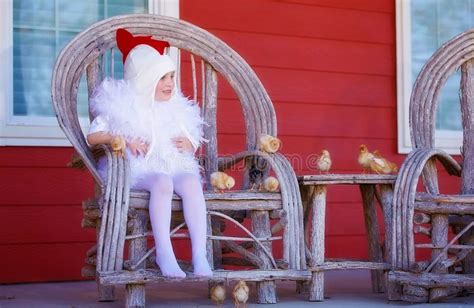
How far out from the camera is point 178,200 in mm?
3350

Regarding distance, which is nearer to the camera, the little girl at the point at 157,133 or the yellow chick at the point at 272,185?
the little girl at the point at 157,133

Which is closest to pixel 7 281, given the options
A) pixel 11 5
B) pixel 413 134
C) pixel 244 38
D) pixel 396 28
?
pixel 11 5

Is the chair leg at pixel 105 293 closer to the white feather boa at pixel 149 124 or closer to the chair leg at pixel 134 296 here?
the chair leg at pixel 134 296

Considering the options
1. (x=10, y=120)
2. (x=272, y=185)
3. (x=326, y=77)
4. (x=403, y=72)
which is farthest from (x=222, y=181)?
(x=403, y=72)

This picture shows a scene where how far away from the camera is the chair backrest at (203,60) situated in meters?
3.73

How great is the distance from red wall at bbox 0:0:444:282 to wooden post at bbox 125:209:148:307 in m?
1.13

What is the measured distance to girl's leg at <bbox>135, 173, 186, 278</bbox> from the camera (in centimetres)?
323

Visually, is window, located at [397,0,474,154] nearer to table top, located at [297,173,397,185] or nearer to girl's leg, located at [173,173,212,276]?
table top, located at [297,173,397,185]

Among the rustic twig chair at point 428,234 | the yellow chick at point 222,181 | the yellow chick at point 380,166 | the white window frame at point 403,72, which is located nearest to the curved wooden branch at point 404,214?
the rustic twig chair at point 428,234

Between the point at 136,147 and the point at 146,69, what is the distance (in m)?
0.31

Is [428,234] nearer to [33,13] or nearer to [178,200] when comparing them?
[178,200]

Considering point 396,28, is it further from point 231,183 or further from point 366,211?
point 231,183

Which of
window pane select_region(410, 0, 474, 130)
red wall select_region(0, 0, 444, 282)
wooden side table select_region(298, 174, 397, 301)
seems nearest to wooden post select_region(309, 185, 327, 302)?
wooden side table select_region(298, 174, 397, 301)

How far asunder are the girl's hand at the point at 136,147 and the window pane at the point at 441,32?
2.06 metres
